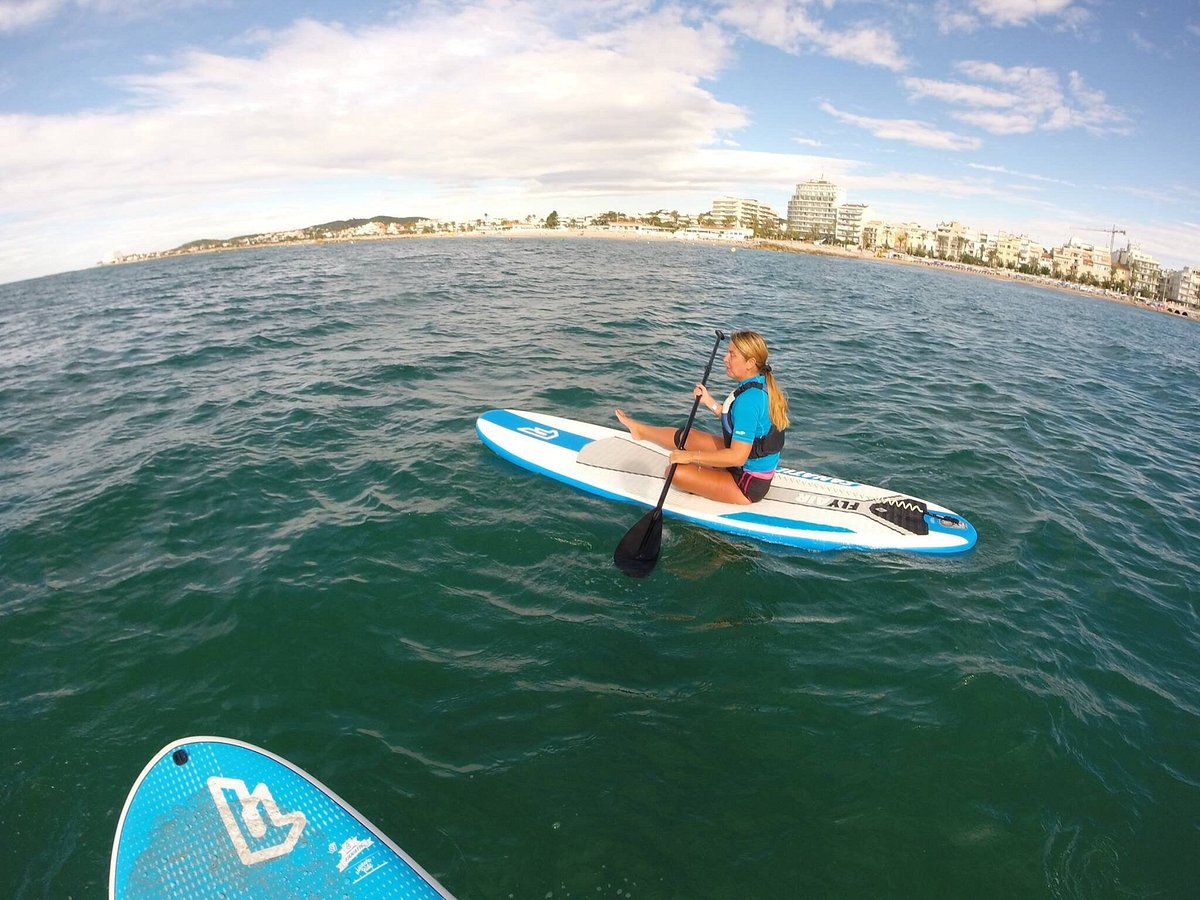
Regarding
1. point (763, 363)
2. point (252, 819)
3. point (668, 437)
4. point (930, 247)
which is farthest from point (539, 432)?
point (930, 247)

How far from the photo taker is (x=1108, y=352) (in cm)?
2686

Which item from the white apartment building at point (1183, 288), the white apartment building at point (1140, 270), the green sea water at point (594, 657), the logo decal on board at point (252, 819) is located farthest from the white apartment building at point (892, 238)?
the logo decal on board at point (252, 819)

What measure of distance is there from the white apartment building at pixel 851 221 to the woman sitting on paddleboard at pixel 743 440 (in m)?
201

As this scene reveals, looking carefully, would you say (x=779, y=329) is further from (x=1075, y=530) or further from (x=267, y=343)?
(x=267, y=343)

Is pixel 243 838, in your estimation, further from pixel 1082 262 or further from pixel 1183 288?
pixel 1082 262

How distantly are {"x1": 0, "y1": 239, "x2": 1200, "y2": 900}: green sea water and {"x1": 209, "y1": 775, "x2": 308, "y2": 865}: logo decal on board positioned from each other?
440 mm

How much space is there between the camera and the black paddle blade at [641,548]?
230 inches

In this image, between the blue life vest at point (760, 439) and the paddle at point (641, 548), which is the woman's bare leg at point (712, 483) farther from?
the paddle at point (641, 548)

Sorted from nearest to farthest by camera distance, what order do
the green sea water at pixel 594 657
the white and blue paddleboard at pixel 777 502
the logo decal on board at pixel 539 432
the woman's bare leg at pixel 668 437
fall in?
1. the green sea water at pixel 594 657
2. the white and blue paddleboard at pixel 777 502
3. the woman's bare leg at pixel 668 437
4. the logo decal on board at pixel 539 432

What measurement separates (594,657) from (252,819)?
261 centimetres

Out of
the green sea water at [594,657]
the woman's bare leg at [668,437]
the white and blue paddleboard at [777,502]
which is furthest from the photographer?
the woman's bare leg at [668,437]

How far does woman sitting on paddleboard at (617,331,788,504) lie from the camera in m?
6.14

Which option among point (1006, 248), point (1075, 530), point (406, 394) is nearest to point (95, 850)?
point (406, 394)

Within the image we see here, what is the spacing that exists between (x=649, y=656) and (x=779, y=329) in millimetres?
19183
